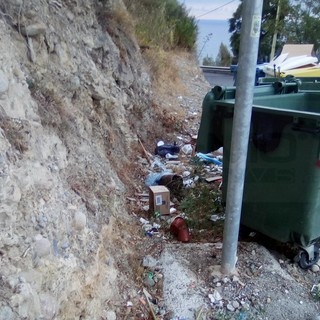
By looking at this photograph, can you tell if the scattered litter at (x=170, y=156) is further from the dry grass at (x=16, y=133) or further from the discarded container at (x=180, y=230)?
the dry grass at (x=16, y=133)

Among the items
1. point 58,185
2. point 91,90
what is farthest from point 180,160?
point 58,185

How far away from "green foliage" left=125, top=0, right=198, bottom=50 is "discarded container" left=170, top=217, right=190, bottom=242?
13.8 feet

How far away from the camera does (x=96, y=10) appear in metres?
4.66

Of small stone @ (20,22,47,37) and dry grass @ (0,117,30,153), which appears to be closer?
dry grass @ (0,117,30,153)

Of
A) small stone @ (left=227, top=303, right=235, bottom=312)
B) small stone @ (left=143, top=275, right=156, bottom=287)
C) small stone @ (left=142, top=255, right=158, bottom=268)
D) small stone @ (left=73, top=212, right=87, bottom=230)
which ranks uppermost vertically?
small stone @ (left=73, top=212, right=87, bottom=230)

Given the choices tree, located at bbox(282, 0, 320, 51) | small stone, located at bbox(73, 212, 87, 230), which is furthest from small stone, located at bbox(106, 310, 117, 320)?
tree, located at bbox(282, 0, 320, 51)

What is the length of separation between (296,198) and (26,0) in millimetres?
2567

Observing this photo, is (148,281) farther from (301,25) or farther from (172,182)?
(301,25)

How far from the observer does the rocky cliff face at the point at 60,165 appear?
70.7 inches

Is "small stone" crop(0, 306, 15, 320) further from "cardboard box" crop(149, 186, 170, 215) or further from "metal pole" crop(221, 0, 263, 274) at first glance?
"cardboard box" crop(149, 186, 170, 215)

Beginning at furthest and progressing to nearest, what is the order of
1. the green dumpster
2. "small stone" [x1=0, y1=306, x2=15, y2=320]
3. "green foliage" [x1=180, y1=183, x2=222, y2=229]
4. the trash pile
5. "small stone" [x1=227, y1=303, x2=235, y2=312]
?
"green foliage" [x1=180, y1=183, x2=222, y2=229] < the trash pile < the green dumpster < "small stone" [x1=227, y1=303, x2=235, y2=312] < "small stone" [x1=0, y1=306, x2=15, y2=320]

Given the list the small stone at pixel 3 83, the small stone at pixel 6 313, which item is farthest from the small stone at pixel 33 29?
the small stone at pixel 6 313

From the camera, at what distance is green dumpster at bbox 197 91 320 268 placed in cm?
246

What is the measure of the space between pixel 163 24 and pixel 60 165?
6.35 m
